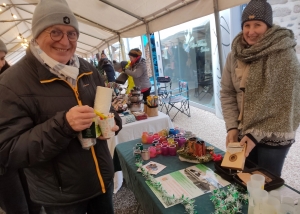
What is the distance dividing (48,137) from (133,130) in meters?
1.45

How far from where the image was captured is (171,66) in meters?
6.02

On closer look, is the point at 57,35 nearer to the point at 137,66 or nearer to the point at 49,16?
the point at 49,16

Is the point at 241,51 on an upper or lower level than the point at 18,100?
upper

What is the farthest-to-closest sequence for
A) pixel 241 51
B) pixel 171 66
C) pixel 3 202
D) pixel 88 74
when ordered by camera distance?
pixel 171 66, pixel 3 202, pixel 241 51, pixel 88 74

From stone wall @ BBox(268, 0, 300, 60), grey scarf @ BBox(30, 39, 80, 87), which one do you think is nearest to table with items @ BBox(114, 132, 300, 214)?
grey scarf @ BBox(30, 39, 80, 87)

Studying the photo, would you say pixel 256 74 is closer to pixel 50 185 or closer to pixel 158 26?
pixel 50 185

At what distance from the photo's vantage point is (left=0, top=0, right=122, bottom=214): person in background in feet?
2.38

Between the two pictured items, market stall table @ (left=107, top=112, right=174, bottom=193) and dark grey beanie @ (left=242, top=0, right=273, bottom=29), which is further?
market stall table @ (left=107, top=112, right=174, bottom=193)

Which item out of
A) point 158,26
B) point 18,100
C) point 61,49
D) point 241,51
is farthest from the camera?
point 158,26

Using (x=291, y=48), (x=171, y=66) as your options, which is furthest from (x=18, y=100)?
(x=171, y=66)

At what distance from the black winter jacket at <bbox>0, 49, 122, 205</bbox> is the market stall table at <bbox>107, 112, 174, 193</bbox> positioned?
1.08m

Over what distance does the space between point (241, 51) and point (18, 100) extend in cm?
110

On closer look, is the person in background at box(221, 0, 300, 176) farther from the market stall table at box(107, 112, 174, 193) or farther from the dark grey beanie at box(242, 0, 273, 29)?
the market stall table at box(107, 112, 174, 193)

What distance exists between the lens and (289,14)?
265 centimetres
